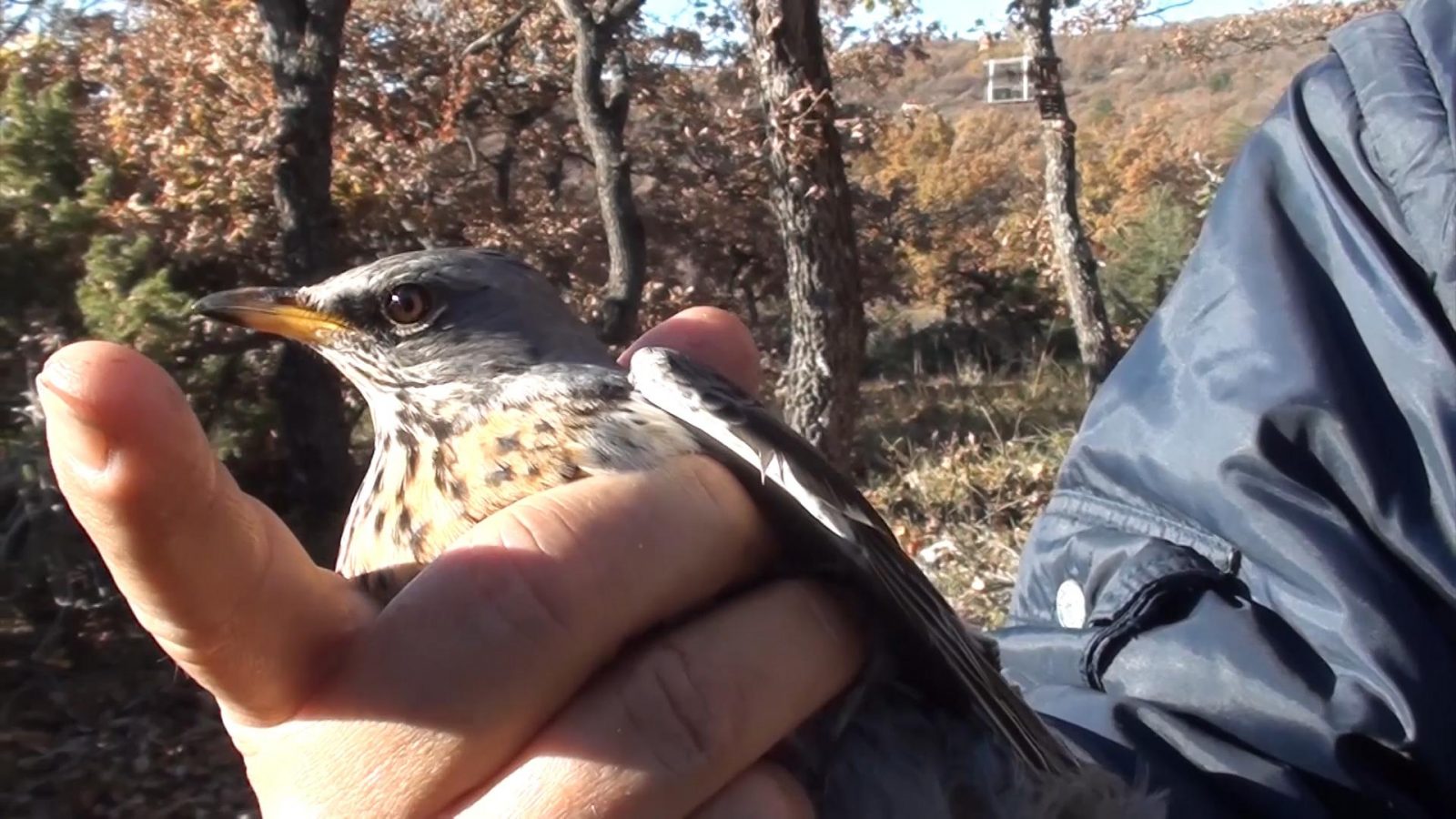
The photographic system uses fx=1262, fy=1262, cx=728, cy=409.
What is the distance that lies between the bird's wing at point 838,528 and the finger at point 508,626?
21cm

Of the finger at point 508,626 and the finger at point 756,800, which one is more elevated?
the finger at point 508,626

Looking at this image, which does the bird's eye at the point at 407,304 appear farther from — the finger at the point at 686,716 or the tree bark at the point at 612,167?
the tree bark at the point at 612,167

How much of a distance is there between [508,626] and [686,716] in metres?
0.21

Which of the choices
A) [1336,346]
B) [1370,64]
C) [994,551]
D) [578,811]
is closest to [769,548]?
[578,811]

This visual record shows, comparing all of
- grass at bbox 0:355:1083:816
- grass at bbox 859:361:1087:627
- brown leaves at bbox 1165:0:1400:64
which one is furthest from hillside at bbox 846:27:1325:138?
grass at bbox 0:355:1083:816

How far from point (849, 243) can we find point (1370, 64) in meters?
5.18

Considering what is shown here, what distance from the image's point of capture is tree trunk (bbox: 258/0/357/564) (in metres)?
7.37

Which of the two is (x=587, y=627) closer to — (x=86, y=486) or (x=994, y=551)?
(x=86, y=486)

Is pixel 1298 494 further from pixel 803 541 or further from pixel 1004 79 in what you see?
pixel 1004 79

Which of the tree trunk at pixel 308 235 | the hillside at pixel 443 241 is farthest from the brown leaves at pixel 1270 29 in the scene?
the tree trunk at pixel 308 235

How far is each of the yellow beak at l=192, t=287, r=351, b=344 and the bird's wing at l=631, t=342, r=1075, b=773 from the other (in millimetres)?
651

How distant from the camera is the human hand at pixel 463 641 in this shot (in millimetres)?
1081

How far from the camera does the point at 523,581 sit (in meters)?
1.27

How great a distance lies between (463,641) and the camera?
1235 millimetres
